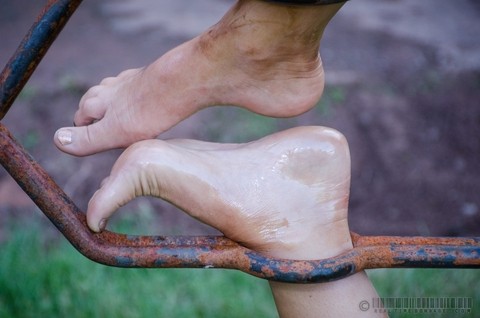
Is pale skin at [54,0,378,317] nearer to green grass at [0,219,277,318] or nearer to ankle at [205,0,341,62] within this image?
ankle at [205,0,341,62]

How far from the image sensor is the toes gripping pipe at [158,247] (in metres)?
0.83

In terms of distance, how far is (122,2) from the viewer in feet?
10.5

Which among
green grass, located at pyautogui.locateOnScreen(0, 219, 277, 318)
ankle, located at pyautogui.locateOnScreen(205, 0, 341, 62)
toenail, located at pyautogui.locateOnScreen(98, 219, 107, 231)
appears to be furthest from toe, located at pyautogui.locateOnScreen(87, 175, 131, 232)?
green grass, located at pyautogui.locateOnScreen(0, 219, 277, 318)

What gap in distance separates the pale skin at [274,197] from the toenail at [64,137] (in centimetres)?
16

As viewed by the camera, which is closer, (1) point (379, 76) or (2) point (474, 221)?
(2) point (474, 221)

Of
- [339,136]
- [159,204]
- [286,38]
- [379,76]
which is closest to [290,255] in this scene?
[339,136]

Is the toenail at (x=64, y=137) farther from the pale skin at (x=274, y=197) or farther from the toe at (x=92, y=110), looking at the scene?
the pale skin at (x=274, y=197)

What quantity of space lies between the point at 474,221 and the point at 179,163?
1429 millimetres

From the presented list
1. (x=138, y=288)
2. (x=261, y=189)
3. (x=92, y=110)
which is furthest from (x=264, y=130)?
(x=261, y=189)

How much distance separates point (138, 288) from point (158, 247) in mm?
942

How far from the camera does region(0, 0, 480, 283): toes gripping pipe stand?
0.83 meters

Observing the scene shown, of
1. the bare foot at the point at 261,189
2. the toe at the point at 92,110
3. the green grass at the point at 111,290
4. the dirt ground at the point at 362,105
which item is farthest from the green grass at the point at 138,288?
the bare foot at the point at 261,189

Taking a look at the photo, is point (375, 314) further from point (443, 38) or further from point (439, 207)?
point (443, 38)

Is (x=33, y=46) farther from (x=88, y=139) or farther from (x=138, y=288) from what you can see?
(x=138, y=288)
